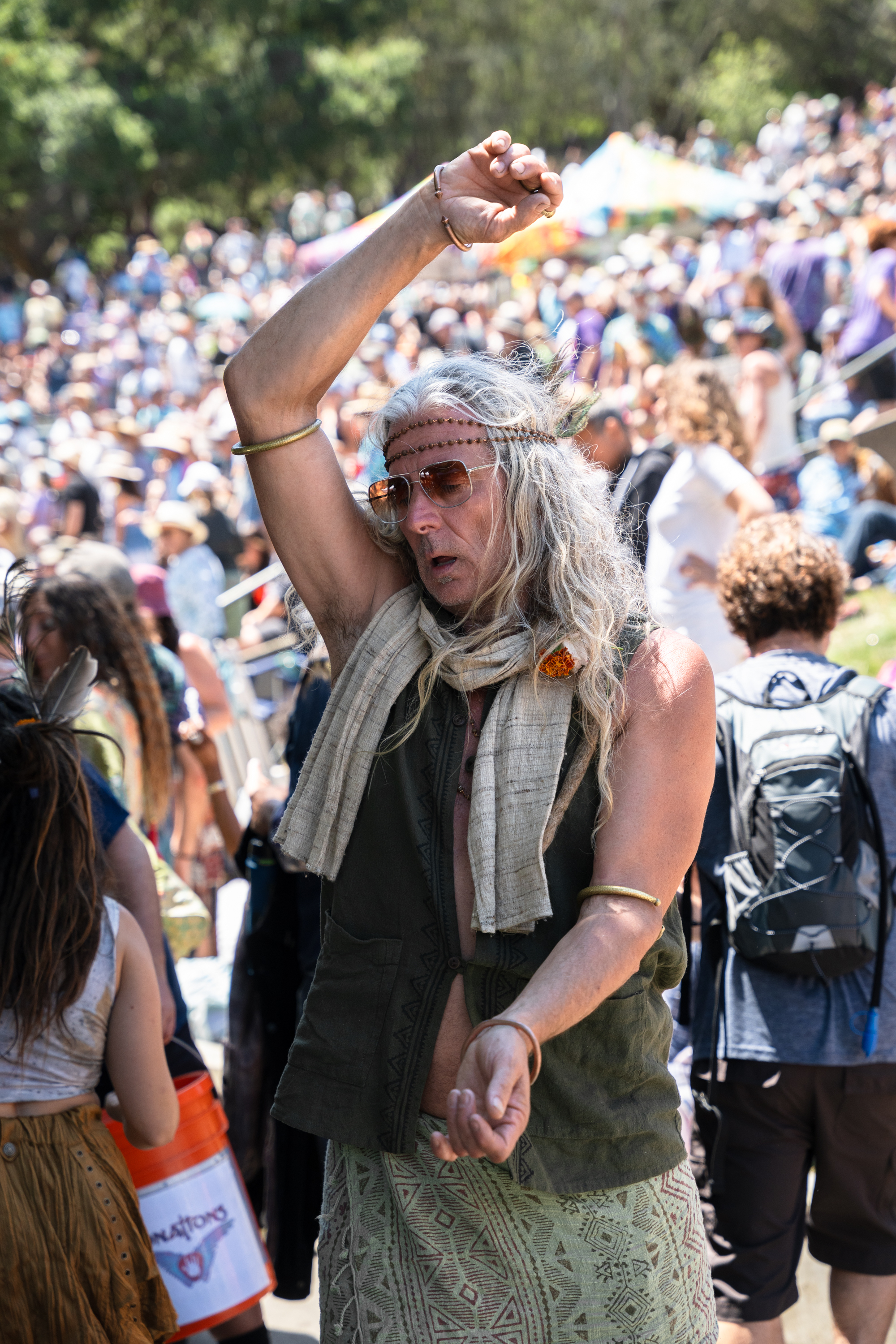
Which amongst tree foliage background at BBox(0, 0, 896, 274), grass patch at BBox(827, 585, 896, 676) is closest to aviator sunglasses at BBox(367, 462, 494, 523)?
grass patch at BBox(827, 585, 896, 676)

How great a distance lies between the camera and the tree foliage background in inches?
1502

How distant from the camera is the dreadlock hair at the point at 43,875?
2.17 m

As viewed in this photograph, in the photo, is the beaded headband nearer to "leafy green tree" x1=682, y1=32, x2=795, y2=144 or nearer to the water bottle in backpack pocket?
the water bottle in backpack pocket

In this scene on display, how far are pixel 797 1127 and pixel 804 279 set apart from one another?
33.9 ft

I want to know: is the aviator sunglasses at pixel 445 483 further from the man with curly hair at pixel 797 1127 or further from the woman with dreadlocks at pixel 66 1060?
the man with curly hair at pixel 797 1127

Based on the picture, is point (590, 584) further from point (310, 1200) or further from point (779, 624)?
point (310, 1200)

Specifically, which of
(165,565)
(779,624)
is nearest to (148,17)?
(165,565)

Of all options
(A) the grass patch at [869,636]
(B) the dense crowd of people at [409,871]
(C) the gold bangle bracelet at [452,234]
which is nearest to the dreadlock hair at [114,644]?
(B) the dense crowd of people at [409,871]

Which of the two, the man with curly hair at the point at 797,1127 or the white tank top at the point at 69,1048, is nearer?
the white tank top at the point at 69,1048

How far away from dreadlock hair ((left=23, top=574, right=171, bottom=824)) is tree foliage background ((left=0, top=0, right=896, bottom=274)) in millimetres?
38683

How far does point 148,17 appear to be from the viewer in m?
42.1

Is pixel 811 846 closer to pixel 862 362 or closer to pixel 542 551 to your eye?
pixel 542 551

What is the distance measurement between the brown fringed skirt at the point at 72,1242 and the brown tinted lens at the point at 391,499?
1210 mm

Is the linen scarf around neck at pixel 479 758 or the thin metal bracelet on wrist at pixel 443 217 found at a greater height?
the thin metal bracelet on wrist at pixel 443 217
